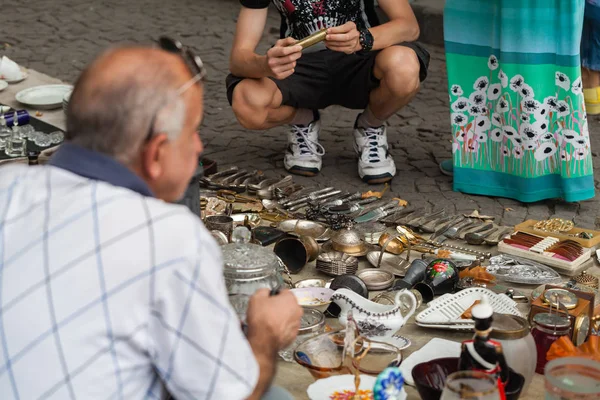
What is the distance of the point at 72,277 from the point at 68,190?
0.59 feet

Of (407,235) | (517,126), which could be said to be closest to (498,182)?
(517,126)

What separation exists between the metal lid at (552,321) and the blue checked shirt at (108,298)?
137cm

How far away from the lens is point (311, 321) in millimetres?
3135

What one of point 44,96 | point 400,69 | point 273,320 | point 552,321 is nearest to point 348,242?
point 552,321

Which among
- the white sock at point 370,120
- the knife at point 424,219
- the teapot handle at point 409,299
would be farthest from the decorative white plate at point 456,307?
the white sock at point 370,120

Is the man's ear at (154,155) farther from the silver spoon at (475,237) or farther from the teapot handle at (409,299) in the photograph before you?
the silver spoon at (475,237)

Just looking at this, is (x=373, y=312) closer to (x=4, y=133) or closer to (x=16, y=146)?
(x=16, y=146)

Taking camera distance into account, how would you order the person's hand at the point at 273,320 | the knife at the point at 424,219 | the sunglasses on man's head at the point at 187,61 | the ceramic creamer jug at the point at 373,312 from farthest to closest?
the knife at the point at 424,219
the ceramic creamer jug at the point at 373,312
the person's hand at the point at 273,320
the sunglasses on man's head at the point at 187,61

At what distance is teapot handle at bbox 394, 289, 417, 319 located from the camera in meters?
3.09

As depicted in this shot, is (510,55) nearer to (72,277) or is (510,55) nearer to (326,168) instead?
(326,168)

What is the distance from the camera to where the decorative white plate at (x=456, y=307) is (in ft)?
10.4

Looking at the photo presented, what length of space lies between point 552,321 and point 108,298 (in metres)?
1.64

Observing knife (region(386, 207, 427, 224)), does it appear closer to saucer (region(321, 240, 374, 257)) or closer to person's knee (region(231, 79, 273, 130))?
saucer (region(321, 240, 374, 257))

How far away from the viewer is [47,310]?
175 cm
